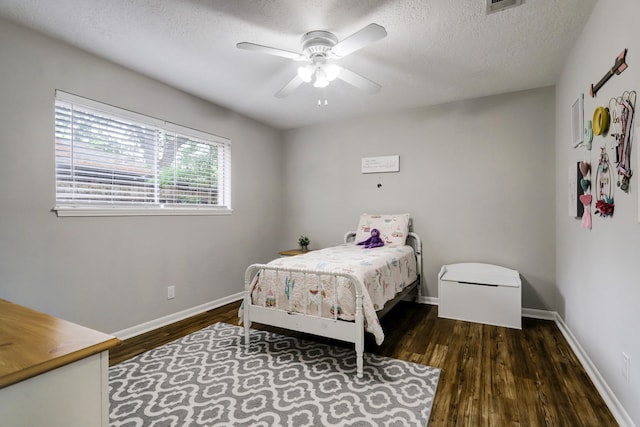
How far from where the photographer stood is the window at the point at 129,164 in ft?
8.08

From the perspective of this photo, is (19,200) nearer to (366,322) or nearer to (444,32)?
(366,322)

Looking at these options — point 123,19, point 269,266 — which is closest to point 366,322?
point 269,266

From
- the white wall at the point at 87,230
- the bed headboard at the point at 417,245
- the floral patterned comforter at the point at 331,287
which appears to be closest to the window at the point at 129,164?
the white wall at the point at 87,230

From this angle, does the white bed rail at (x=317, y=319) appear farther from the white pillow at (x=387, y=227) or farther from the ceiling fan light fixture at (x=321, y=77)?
the white pillow at (x=387, y=227)

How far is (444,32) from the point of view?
7.37ft

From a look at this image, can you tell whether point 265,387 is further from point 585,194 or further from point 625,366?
point 585,194

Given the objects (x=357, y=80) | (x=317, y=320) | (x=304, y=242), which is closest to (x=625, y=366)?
(x=317, y=320)

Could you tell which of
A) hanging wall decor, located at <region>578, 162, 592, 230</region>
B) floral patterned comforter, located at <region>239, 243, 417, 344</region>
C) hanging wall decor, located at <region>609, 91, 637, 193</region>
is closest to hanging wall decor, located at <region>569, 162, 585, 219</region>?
hanging wall decor, located at <region>578, 162, 592, 230</region>

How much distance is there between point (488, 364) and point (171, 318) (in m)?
2.84

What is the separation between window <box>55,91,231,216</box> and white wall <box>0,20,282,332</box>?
0.26ft

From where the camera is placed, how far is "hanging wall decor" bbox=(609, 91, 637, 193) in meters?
1.54

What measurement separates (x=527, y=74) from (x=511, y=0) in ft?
4.28

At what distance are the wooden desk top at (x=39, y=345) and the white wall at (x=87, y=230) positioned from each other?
63.5 inches

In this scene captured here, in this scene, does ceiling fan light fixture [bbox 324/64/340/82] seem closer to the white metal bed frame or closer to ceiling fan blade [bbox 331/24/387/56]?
ceiling fan blade [bbox 331/24/387/56]
